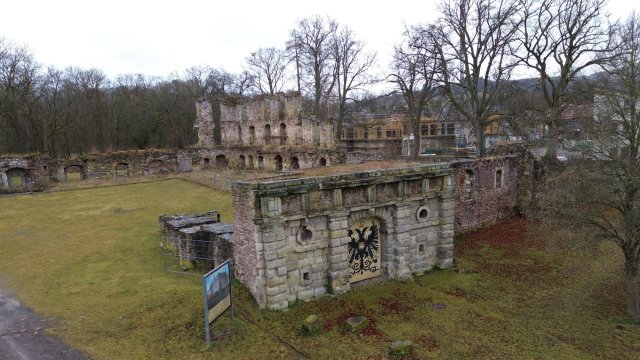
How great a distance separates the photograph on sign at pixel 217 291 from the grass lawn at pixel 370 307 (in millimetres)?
761

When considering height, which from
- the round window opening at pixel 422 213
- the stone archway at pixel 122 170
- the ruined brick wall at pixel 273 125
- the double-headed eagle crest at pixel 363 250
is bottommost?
the double-headed eagle crest at pixel 363 250

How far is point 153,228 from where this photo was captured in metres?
20.1

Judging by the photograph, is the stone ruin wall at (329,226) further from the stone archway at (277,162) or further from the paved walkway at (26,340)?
the stone archway at (277,162)

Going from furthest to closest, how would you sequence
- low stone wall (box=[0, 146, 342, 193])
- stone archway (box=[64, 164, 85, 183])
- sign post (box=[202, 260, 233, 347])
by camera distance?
stone archway (box=[64, 164, 85, 183]) → low stone wall (box=[0, 146, 342, 193]) → sign post (box=[202, 260, 233, 347])

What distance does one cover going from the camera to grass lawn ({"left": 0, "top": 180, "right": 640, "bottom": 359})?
962cm

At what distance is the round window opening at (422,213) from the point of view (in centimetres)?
1356

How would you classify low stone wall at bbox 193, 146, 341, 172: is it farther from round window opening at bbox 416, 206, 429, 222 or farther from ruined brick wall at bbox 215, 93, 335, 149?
round window opening at bbox 416, 206, 429, 222

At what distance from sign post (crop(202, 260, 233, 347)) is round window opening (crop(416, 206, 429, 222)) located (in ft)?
21.4

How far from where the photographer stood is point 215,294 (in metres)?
9.62

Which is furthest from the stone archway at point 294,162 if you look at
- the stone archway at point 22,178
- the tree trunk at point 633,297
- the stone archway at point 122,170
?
the tree trunk at point 633,297

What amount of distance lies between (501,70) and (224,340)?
19.8 meters

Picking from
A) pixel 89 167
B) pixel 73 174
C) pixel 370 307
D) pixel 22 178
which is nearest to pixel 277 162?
pixel 89 167

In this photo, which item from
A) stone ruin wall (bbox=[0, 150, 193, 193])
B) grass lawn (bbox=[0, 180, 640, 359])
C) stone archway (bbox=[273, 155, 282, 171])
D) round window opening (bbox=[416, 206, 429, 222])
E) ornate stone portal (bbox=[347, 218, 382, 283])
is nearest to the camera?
grass lawn (bbox=[0, 180, 640, 359])

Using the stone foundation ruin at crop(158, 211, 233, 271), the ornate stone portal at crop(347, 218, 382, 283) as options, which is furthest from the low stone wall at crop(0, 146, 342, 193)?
the ornate stone portal at crop(347, 218, 382, 283)
